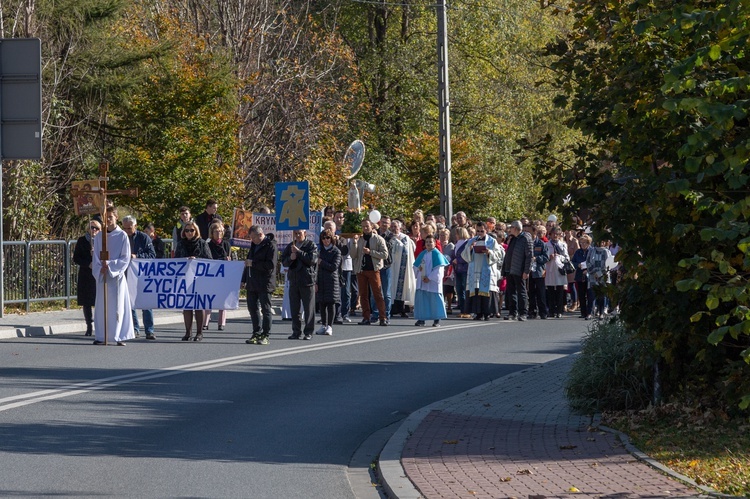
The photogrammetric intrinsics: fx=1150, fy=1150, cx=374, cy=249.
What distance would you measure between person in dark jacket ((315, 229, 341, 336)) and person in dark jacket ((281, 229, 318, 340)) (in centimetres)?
67

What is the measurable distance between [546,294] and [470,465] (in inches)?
644

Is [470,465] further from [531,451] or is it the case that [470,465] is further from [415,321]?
[415,321]

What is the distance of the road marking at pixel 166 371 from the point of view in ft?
38.5

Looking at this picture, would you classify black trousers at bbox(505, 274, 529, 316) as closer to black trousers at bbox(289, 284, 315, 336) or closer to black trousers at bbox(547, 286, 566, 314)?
black trousers at bbox(547, 286, 566, 314)

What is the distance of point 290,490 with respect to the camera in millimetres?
7969

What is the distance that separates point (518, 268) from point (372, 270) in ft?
10.9

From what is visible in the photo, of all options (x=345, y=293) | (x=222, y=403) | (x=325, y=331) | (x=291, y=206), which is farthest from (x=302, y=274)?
(x=222, y=403)

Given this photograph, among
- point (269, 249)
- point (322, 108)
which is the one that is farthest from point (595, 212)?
point (322, 108)

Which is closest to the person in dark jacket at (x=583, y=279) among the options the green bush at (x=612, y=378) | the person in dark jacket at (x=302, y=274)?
the person in dark jacket at (x=302, y=274)

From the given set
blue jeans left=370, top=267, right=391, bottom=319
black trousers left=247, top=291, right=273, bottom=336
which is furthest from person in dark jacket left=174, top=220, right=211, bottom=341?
blue jeans left=370, top=267, right=391, bottom=319

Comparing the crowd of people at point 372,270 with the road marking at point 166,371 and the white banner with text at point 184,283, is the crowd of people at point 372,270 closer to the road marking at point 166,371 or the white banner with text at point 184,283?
the white banner with text at point 184,283

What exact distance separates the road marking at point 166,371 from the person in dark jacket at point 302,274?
0.71 metres

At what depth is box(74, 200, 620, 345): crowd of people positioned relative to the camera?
57.7ft

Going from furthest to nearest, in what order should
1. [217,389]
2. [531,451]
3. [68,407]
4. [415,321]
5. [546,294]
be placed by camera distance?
[546,294], [415,321], [217,389], [68,407], [531,451]
